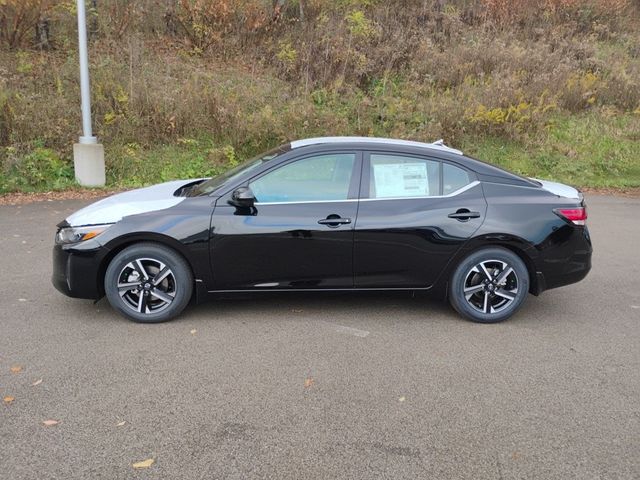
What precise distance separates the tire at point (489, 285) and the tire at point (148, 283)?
2.31m

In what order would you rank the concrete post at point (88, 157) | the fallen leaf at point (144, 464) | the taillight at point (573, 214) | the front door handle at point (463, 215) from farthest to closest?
the concrete post at point (88, 157) → the taillight at point (573, 214) → the front door handle at point (463, 215) → the fallen leaf at point (144, 464)

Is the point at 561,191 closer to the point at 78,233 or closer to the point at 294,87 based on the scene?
the point at 78,233

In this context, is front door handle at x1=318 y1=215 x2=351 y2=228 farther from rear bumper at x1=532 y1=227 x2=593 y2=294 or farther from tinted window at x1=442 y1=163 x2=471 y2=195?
rear bumper at x1=532 y1=227 x2=593 y2=294

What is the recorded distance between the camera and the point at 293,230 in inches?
189

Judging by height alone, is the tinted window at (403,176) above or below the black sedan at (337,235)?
above

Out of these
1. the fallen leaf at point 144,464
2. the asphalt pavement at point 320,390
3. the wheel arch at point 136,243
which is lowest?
the fallen leaf at point 144,464

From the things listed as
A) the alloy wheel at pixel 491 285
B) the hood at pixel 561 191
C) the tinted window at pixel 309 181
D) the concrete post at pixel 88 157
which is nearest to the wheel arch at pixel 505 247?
the alloy wheel at pixel 491 285

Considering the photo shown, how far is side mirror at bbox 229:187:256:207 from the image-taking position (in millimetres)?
4750

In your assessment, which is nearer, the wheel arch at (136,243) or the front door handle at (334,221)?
the wheel arch at (136,243)

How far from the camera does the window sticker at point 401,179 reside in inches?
197

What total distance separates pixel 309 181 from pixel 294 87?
10449 millimetres

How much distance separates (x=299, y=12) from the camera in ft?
58.0

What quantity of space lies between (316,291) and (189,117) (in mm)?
8941

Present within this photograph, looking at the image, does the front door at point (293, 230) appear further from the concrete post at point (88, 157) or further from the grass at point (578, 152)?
the grass at point (578, 152)
